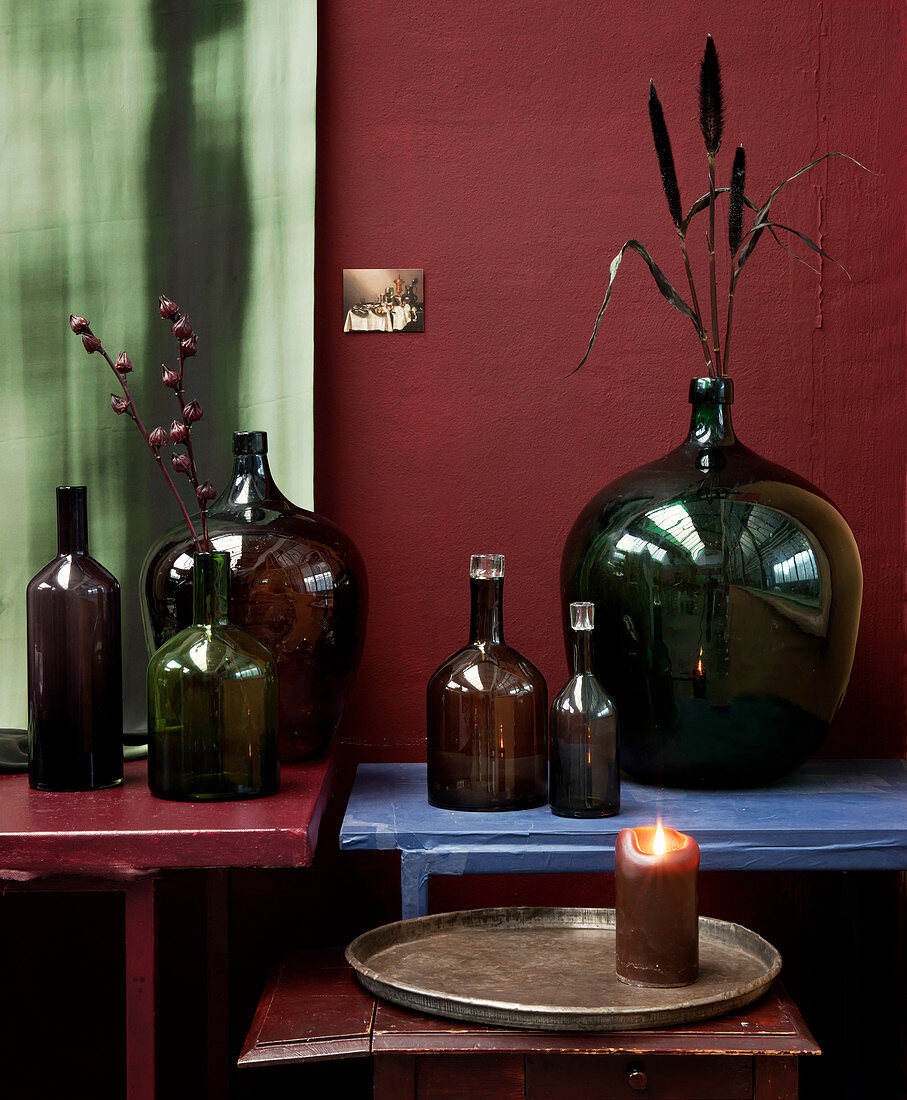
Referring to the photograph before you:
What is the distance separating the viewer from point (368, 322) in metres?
1.54

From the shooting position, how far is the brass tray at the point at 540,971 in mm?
891

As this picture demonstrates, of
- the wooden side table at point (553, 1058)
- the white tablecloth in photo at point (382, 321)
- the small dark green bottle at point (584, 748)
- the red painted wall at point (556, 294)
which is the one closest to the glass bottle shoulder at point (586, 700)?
the small dark green bottle at point (584, 748)

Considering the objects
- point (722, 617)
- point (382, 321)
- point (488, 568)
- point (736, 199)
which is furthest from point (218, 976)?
point (736, 199)

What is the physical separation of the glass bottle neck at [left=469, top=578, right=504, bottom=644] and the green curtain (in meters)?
0.41

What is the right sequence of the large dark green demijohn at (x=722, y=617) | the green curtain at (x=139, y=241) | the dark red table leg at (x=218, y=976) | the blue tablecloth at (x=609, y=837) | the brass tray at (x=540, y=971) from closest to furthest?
the brass tray at (x=540, y=971)
the blue tablecloth at (x=609, y=837)
the large dark green demijohn at (x=722, y=617)
the dark red table leg at (x=218, y=976)
the green curtain at (x=139, y=241)

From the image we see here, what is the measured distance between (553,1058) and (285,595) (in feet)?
1.85

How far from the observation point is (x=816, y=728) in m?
1.22

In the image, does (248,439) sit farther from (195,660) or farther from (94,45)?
(94,45)

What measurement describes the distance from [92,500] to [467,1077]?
0.92 metres

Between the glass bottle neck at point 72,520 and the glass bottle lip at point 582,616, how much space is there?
517 mm

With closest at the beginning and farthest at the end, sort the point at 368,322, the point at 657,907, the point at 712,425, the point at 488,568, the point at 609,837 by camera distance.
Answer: the point at 657,907, the point at 609,837, the point at 488,568, the point at 712,425, the point at 368,322

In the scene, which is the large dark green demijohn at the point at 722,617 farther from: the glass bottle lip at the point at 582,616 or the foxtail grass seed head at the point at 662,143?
the foxtail grass seed head at the point at 662,143

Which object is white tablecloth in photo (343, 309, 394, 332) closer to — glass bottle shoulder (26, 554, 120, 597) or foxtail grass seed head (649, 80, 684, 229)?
foxtail grass seed head (649, 80, 684, 229)

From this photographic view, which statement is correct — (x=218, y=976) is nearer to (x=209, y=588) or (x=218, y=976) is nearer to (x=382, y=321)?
(x=209, y=588)
